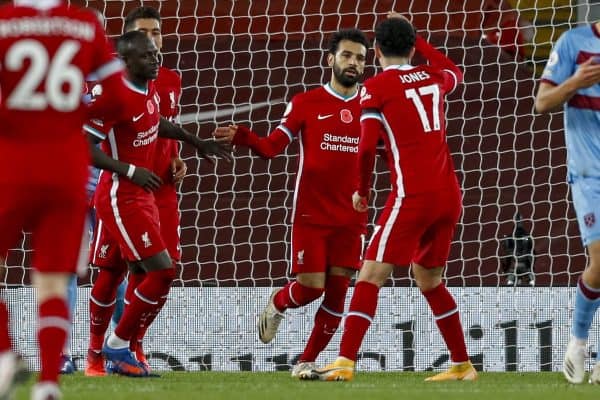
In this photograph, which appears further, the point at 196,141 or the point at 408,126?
the point at 196,141

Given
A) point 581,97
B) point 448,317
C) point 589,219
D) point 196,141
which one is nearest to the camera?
point 589,219

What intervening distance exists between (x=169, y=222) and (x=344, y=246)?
107 centimetres

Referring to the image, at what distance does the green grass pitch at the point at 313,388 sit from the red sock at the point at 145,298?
0.27 meters

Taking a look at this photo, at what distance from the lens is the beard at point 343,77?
738cm

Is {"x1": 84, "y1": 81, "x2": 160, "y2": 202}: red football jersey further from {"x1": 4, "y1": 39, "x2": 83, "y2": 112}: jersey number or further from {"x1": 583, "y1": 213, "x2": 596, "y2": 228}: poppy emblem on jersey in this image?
{"x1": 4, "y1": 39, "x2": 83, "y2": 112}: jersey number

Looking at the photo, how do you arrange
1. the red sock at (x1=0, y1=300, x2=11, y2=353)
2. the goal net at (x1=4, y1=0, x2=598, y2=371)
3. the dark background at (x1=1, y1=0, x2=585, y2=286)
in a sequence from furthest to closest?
the dark background at (x1=1, y1=0, x2=585, y2=286) < the goal net at (x1=4, y1=0, x2=598, y2=371) < the red sock at (x1=0, y1=300, x2=11, y2=353)

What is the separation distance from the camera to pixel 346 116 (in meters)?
7.37

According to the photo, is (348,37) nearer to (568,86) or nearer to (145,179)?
(145,179)

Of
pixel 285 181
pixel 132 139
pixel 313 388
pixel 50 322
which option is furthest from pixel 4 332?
pixel 285 181

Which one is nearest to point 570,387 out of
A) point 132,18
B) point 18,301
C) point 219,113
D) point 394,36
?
point 394,36

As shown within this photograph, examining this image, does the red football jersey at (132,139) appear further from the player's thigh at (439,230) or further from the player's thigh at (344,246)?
the player's thigh at (439,230)

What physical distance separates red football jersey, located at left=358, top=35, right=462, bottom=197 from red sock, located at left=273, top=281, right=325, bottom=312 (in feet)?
3.24

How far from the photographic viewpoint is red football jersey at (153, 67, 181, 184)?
765cm

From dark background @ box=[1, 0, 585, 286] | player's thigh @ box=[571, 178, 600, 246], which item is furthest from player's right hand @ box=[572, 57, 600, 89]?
dark background @ box=[1, 0, 585, 286]
